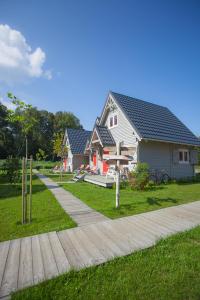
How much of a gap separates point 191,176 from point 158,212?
1201 centimetres

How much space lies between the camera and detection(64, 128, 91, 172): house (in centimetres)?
2495

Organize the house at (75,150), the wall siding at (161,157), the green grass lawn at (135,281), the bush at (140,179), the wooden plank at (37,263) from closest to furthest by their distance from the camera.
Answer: the green grass lawn at (135,281) → the wooden plank at (37,263) → the bush at (140,179) → the wall siding at (161,157) → the house at (75,150)

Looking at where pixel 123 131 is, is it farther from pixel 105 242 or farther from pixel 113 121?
pixel 105 242

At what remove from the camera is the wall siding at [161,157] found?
13242 millimetres

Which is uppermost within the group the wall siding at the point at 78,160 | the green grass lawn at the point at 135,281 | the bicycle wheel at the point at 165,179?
the wall siding at the point at 78,160

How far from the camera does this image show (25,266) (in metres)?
3.09

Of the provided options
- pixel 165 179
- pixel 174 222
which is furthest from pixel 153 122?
pixel 174 222

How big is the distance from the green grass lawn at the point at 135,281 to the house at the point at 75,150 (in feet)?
69.0

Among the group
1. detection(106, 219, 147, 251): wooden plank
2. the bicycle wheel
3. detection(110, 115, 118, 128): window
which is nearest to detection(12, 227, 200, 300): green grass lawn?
detection(106, 219, 147, 251): wooden plank

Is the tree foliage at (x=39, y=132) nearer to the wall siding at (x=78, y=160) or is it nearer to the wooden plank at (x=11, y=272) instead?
the wall siding at (x=78, y=160)

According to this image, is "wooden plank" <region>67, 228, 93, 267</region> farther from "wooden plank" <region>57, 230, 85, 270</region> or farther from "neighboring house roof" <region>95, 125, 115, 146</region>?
"neighboring house roof" <region>95, 125, 115, 146</region>

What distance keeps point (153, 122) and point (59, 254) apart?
45.0 feet

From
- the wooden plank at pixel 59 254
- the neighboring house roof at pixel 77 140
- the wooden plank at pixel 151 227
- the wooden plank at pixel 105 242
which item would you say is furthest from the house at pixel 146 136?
the wooden plank at pixel 59 254

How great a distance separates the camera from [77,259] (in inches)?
130
